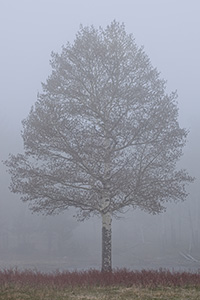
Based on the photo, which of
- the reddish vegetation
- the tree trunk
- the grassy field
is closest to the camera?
the grassy field

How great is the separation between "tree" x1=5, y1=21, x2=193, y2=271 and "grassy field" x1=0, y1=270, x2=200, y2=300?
2.00 meters

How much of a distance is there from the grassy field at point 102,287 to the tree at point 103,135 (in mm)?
1998

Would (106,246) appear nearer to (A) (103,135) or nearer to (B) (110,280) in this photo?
A: (B) (110,280)

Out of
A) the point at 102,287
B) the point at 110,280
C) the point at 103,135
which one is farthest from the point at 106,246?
the point at 103,135

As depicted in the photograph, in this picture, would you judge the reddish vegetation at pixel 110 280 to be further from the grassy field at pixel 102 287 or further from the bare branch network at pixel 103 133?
the bare branch network at pixel 103 133

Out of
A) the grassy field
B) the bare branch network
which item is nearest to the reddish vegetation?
the grassy field

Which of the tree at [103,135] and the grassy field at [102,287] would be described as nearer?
the grassy field at [102,287]

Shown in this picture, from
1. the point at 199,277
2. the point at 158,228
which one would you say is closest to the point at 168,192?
the point at 199,277

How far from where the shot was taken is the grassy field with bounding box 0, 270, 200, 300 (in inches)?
349

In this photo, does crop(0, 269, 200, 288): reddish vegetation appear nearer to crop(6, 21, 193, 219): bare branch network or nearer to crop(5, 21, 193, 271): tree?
crop(5, 21, 193, 271): tree

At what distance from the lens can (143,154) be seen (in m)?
13.7

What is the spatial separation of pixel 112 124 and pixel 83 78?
7.06 feet

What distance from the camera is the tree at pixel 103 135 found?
13531 mm

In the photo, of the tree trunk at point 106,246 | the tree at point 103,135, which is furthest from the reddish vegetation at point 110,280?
the tree at point 103,135
